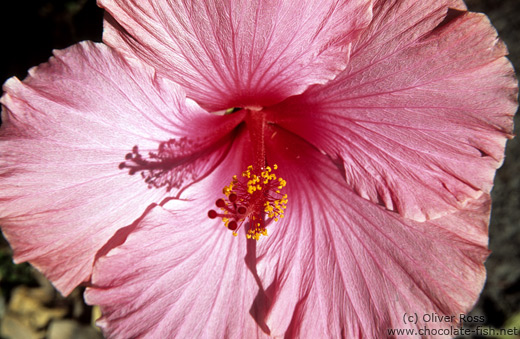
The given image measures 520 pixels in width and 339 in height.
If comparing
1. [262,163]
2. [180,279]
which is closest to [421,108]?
[262,163]

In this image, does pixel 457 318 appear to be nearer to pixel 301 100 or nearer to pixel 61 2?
pixel 301 100

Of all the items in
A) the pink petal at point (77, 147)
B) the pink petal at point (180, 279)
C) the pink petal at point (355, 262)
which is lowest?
the pink petal at point (355, 262)

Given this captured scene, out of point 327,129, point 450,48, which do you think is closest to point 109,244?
point 327,129

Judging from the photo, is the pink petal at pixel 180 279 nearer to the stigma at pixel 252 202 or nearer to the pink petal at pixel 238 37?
the stigma at pixel 252 202

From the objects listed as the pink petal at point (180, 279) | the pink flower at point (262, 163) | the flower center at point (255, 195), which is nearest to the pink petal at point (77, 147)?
the pink flower at point (262, 163)

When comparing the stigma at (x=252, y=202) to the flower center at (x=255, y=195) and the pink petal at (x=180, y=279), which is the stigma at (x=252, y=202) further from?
the pink petal at (x=180, y=279)

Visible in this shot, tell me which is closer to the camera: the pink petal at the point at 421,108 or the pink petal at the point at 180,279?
the pink petal at the point at 421,108

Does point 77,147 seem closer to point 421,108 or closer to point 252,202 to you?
point 252,202

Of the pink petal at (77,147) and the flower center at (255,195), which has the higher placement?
the pink petal at (77,147)

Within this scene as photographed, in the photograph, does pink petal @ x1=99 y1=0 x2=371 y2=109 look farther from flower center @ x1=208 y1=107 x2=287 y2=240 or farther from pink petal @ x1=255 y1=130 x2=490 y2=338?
pink petal @ x1=255 y1=130 x2=490 y2=338
